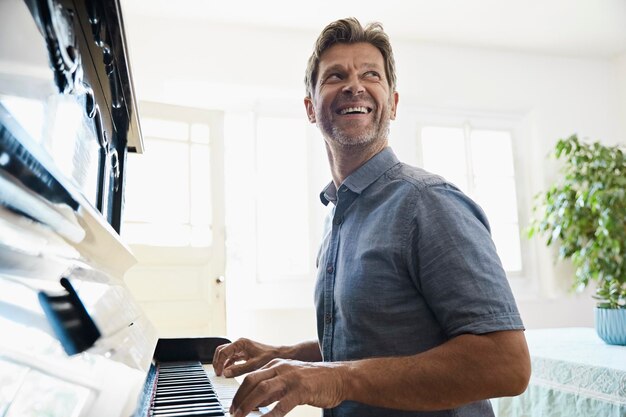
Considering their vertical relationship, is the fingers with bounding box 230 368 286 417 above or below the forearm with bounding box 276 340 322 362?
above

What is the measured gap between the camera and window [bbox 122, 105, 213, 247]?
9.40ft

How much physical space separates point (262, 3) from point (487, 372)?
294cm

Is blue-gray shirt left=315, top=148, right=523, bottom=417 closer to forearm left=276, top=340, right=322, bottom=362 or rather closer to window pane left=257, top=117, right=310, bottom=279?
forearm left=276, top=340, right=322, bottom=362

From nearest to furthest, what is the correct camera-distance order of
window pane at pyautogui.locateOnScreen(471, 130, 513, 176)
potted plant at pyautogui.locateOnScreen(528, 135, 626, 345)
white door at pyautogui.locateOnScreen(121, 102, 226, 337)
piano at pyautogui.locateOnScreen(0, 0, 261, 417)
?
1. piano at pyautogui.locateOnScreen(0, 0, 261, 417)
2. white door at pyautogui.locateOnScreen(121, 102, 226, 337)
3. potted plant at pyautogui.locateOnScreen(528, 135, 626, 345)
4. window pane at pyautogui.locateOnScreen(471, 130, 513, 176)

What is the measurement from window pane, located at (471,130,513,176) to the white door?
200 cm

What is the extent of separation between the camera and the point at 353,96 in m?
1.26

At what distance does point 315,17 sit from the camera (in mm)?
3445

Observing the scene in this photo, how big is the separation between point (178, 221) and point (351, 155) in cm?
187

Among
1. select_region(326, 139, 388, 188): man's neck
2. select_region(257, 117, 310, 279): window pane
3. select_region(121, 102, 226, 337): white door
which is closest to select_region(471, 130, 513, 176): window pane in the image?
select_region(257, 117, 310, 279): window pane

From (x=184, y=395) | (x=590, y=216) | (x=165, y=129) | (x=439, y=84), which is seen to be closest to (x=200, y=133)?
(x=165, y=129)

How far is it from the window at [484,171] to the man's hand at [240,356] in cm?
276

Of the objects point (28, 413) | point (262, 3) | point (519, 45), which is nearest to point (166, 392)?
point (28, 413)

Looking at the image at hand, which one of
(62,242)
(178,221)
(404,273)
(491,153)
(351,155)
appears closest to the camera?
(62,242)

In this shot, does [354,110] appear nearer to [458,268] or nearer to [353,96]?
[353,96]
